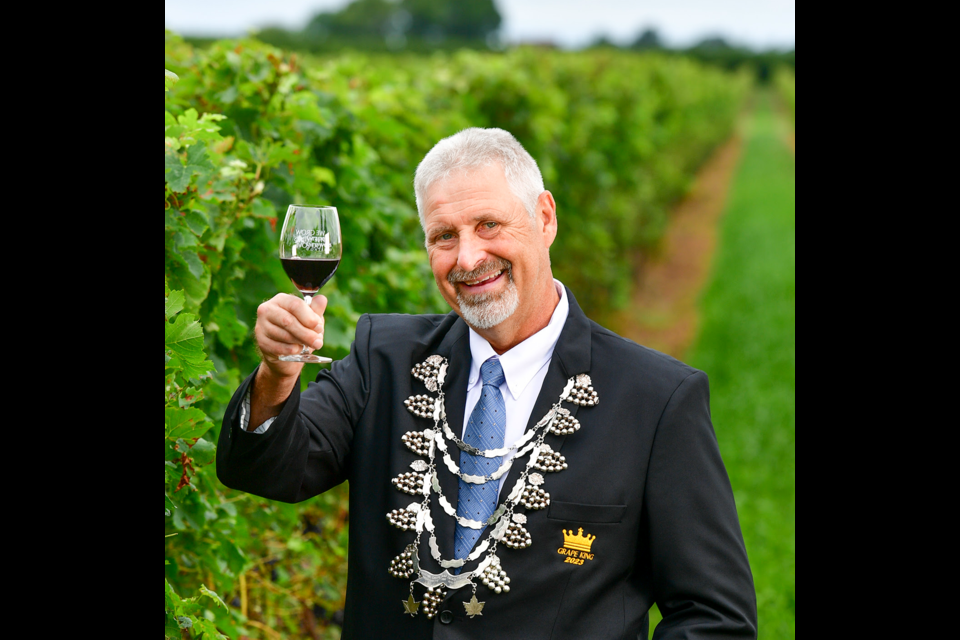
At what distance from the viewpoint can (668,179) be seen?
16.2 metres

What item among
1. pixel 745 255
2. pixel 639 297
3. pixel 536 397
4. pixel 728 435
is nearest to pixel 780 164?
pixel 745 255

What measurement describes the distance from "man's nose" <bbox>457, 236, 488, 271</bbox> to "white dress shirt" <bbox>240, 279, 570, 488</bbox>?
10.2 inches

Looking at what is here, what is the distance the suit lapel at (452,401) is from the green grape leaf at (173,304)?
74 cm

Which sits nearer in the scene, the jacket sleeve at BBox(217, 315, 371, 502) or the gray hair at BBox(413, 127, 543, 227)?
the jacket sleeve at BBox(217, 315, 371, 502)

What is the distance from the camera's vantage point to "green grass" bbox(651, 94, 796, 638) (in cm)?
594

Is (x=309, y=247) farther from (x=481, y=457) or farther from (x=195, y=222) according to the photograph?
(x=481, y=457)

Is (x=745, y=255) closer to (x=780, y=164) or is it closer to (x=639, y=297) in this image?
(x=639, y=297)

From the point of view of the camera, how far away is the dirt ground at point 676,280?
38.4 feet

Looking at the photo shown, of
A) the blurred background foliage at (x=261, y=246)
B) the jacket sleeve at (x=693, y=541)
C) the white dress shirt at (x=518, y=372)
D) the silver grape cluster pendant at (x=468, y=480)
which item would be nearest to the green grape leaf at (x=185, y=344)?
the blurred background foliage at (x=261, y=246)

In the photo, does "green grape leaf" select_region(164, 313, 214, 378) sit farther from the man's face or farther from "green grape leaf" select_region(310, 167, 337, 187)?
"green grape leaf" select_region(310, 167, 337, 187)

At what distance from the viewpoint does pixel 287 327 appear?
6.39ft

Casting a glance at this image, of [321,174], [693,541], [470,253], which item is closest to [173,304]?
[470,253]

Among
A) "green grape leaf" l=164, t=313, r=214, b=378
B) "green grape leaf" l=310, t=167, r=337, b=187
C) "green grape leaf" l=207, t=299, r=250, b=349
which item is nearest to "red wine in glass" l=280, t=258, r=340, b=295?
"green grape leaf" l=164, t=313, r=214, b=378
